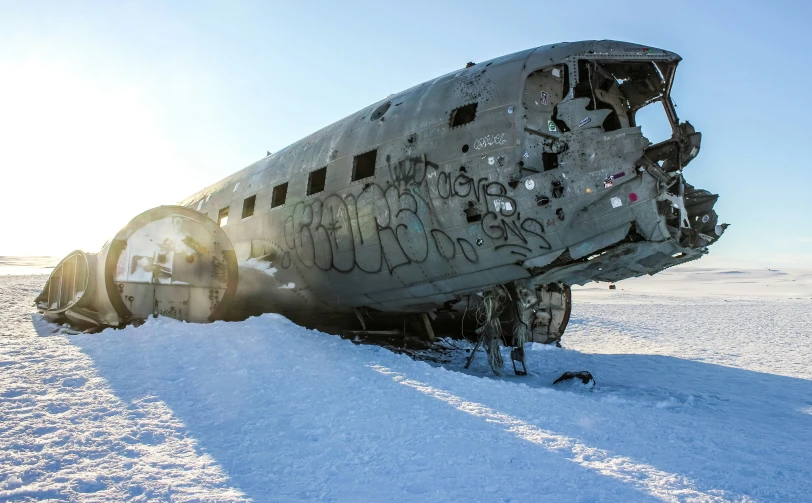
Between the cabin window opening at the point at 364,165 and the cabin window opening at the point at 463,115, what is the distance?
190 cm

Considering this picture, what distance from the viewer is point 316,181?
11.7m

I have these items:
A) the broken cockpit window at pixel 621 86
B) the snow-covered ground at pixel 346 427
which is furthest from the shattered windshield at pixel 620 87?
the snow-covered ground at pixel 346 427

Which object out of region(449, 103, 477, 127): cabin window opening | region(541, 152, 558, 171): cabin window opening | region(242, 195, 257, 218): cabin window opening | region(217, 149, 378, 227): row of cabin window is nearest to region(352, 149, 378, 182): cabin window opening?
region(217, 149, 378, 227): row of cabin window

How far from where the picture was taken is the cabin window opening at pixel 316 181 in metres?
11.6

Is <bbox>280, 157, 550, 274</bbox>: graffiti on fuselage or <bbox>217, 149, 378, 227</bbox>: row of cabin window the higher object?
<bbox>217, 149, 378, 227</bbox>: row of cabin window

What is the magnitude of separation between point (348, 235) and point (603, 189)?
17.2ft

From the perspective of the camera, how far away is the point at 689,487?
411cm

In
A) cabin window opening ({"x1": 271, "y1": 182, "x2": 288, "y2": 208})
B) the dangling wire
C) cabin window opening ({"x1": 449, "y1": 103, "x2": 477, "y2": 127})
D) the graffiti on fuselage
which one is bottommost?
the dangling wire

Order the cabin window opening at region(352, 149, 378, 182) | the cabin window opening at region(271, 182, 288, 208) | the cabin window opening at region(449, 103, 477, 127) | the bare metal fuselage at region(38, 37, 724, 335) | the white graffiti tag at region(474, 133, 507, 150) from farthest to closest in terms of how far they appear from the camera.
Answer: the cabin window opening at region(271, 182, 288, 208) < the cabin window opening at region(352, 149, 378, 182) < the cabin window opening at region(449, 103, 477, 127) < the white graffiti tag at region(474, 133, 507, 150) < the bare metal fuselage at region(38, 37, 724, 335)

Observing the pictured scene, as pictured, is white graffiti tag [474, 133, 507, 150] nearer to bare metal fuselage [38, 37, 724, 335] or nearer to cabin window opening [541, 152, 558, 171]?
bare metal fuselage [38, 37, 724, 335]

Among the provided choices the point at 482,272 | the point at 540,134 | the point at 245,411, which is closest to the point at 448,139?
the point at 540,134

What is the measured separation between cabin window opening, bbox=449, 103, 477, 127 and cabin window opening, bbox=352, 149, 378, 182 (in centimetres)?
190

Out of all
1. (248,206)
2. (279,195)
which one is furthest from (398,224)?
(248,206)

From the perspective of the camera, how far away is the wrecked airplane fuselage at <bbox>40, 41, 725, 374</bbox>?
7762mm
